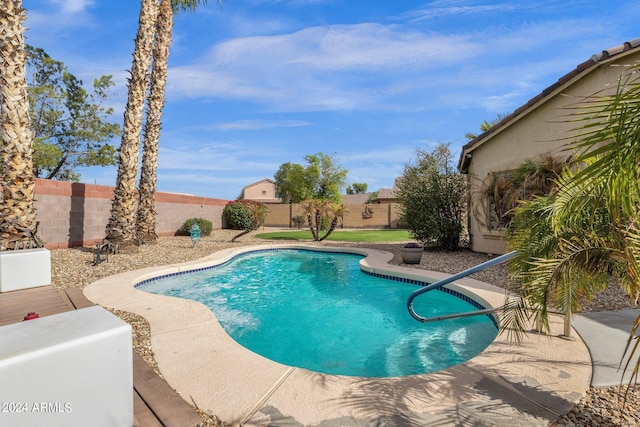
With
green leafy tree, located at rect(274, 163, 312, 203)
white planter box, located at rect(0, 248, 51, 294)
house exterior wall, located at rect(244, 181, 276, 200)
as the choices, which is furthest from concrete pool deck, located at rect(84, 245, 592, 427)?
house exterior wall, located at rect(244, 181, 276, 200)

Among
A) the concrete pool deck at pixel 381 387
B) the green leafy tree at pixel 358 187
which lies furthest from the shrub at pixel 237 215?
the green leafy tree at pixel 358 187

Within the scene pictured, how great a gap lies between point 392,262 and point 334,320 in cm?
475

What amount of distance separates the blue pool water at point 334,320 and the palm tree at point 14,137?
10.6 feet

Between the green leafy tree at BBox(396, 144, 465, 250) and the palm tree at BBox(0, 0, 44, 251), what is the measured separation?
12139mm

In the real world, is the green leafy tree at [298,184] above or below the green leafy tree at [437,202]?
above

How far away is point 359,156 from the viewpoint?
44.8m

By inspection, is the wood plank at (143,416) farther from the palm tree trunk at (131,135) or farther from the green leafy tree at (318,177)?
the green leafy tree at (318,177)

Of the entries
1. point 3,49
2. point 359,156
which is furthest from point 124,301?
point 359,156

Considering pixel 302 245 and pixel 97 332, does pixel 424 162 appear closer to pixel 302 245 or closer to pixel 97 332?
pixel 302 245

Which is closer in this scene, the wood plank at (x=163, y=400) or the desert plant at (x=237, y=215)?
the wood plank at (x=163, y=400)

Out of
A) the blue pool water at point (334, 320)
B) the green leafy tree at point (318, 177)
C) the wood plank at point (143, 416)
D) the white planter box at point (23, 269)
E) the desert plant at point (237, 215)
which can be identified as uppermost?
the green leafy tree at point (318, 177)

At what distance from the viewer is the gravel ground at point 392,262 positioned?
2697mm

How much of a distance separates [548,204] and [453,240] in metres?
9.22

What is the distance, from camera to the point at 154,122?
13109 millimetres
